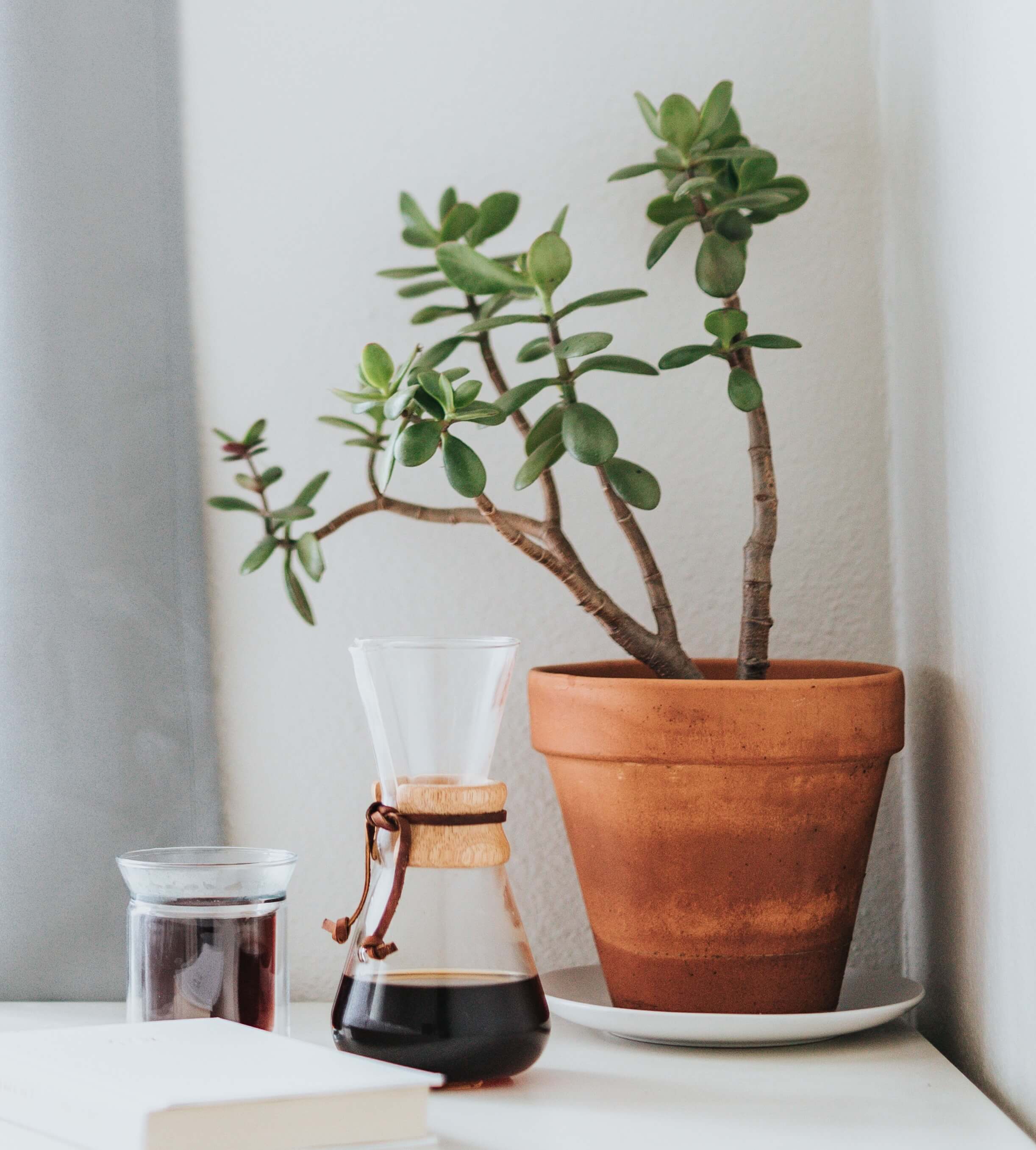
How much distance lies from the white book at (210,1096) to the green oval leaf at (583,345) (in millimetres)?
426

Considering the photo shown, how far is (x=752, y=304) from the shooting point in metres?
0.96

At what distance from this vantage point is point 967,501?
2.34ft

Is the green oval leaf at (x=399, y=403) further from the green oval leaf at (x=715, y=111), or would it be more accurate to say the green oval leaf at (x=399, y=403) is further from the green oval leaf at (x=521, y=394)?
the green oval leaf at (x=715, y=111)

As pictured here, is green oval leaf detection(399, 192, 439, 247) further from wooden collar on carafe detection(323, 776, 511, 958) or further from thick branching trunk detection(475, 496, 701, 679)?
wooden collar on carafe detection(323, 776, 511, 958)

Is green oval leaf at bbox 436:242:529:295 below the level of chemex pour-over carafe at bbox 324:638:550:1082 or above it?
above

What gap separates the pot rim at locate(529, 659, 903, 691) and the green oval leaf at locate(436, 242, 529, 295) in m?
0.26

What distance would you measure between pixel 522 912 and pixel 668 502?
13.8 inches

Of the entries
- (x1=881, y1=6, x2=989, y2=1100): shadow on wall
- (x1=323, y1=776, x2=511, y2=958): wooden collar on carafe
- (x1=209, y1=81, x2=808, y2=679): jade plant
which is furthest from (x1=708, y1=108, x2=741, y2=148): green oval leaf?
(x1=323, y1=776, x2=511, y2=958): wooden collar on carafe

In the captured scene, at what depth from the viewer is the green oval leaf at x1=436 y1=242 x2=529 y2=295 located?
0.77m

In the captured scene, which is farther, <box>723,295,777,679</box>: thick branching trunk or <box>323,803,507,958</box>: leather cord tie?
<box>723,295,777,679</box>: thick branching trunk

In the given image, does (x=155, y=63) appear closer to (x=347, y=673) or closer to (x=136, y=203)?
(x=136, y=203)

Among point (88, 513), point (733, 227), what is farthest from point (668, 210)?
point (88, 513)

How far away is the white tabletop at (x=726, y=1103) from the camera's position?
586 millimetres

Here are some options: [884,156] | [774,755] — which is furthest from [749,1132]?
[884,156]
